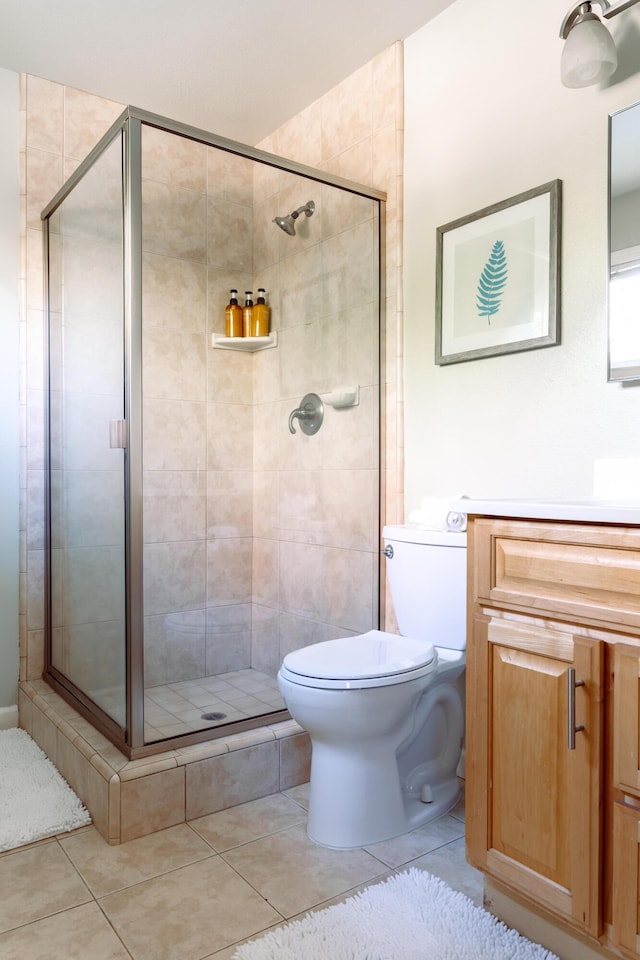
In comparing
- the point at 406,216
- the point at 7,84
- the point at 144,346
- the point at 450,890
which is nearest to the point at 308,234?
the point at 406,216

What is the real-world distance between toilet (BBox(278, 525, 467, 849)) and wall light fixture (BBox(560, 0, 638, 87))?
118 cm

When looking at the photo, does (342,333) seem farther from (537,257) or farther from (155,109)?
(155,109)

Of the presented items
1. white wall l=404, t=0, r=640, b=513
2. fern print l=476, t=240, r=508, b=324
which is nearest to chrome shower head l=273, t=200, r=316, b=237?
white wall l=404, t=0, r=640, b=513

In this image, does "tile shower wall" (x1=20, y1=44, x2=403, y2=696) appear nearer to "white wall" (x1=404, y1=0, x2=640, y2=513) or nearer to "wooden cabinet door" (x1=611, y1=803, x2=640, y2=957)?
"white wall" (x1=404, y1=0, x2=640, y2=513)

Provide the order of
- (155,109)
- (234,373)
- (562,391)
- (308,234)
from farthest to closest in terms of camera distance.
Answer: (155,109), (308,234), (234,373), (562,391)

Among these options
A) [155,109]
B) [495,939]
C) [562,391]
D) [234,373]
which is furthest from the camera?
[155,109]

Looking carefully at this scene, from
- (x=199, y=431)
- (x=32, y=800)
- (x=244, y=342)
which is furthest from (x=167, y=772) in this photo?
(x=244, y=342)

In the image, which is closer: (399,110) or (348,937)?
(348,937)

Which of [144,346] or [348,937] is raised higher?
[144,346]

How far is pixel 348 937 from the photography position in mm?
1396

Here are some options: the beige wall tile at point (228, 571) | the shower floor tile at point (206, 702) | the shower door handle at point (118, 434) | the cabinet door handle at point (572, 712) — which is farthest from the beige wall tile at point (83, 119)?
the cabinet door handle at point (572, 712)

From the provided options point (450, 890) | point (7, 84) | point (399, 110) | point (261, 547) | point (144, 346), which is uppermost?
point (7, 84)

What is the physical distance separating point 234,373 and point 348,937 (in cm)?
159

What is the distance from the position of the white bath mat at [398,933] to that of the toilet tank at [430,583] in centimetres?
64
